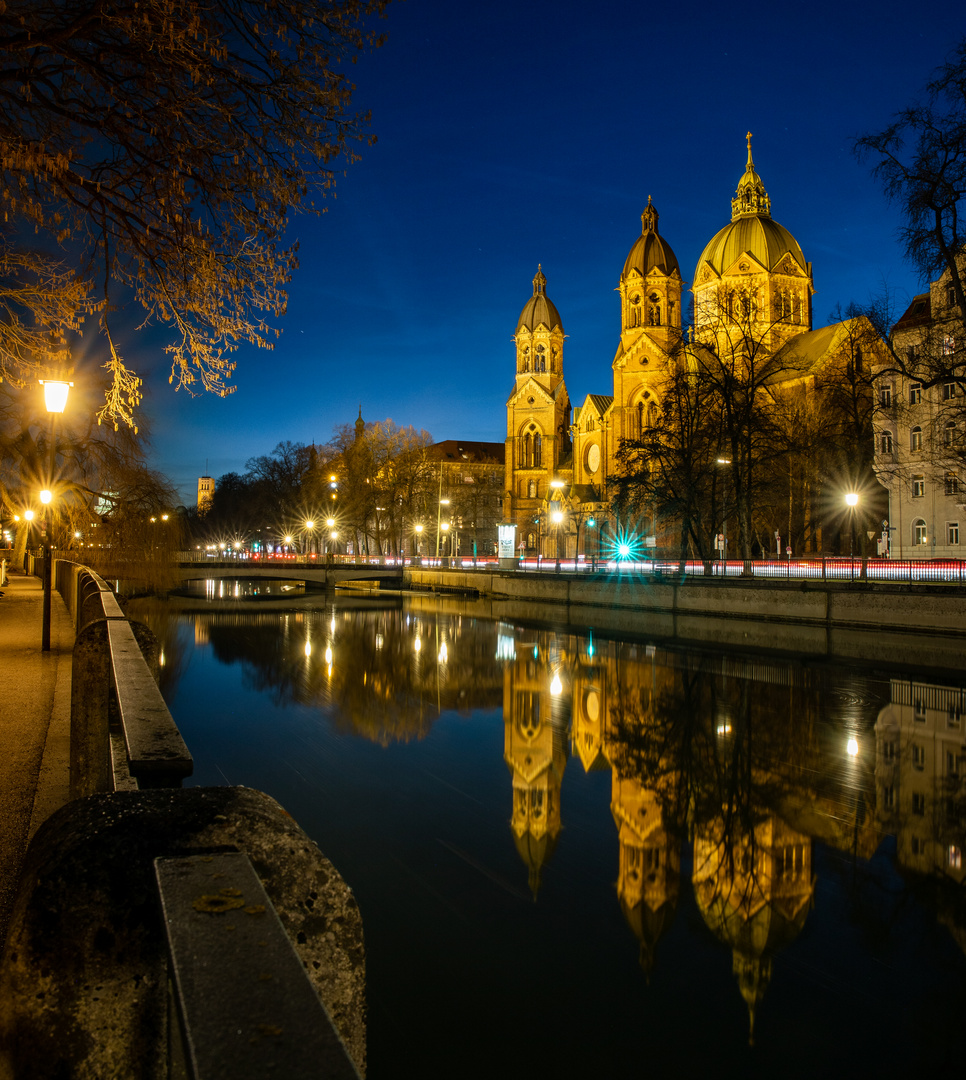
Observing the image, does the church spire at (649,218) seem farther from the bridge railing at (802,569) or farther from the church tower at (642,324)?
the bridge railing at (802,569)

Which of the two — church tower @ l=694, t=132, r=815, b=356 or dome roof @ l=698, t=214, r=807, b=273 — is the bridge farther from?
dome roof @ l=698, t=214, r=807, b=273

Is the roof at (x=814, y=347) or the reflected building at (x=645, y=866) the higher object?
the roof at (x=814, y=347)

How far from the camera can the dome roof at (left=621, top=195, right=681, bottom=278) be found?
8456cm

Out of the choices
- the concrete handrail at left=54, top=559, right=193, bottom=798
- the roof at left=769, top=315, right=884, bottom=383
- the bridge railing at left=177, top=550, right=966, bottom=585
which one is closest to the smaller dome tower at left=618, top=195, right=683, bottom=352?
the roof at left=769, top=315, right=884, bottom=383

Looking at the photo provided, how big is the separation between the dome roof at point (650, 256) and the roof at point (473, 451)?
4750 cm

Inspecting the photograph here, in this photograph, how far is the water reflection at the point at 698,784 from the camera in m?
6.77

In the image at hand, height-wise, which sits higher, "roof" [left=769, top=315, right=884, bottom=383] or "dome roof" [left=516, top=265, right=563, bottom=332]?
"dome roof" [left=516, top=265, right=563, bottom=332]

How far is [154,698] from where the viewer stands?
13.7 feet

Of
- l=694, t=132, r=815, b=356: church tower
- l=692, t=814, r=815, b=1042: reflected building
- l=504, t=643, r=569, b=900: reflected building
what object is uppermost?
l=694, t=132, r=815, b=356: church tower

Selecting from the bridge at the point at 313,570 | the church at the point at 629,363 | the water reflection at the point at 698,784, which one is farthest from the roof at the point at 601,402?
the water reflection at the point at 698,784

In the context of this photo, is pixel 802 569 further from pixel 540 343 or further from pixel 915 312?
pixel 540 343

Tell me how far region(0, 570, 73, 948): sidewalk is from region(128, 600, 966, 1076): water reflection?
7.95ft

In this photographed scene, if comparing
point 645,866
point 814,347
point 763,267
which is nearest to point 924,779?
point 645,866

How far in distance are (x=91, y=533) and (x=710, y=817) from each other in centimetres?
3025
